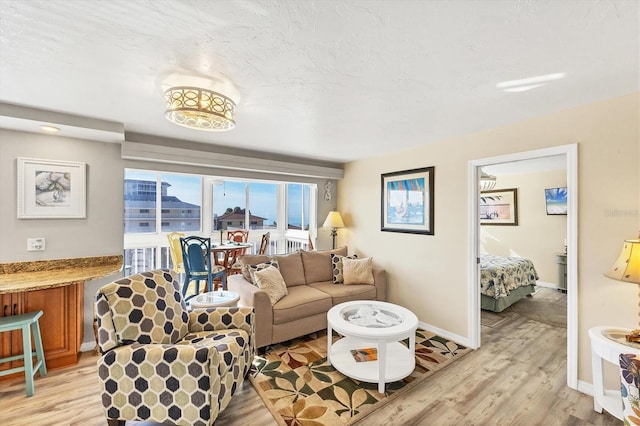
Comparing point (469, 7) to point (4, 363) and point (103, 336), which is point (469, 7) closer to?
point (103, 336)

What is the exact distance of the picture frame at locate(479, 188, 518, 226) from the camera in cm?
581

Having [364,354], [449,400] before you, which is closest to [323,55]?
[364,354]

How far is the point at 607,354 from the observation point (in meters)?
1.82

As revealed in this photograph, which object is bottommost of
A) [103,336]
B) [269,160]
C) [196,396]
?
[196,396]

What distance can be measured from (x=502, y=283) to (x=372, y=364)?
2.81m

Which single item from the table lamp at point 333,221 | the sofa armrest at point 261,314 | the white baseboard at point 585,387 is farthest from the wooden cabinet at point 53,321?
the white baseboard at point 585,387

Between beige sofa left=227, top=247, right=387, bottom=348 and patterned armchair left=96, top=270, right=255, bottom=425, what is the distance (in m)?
0.89

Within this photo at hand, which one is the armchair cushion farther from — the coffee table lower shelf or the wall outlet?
the wall outlet

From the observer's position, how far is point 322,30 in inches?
53.3

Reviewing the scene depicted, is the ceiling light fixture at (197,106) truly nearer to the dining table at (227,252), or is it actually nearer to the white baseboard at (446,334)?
the dining table at (227,252)

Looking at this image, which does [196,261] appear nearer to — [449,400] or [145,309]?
[145,309]

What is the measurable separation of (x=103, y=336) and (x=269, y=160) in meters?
2.90

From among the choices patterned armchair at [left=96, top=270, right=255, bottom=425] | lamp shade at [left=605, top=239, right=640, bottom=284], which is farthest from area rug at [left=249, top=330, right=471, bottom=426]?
Answer: lamp shade at [left=605, top=239, right=640, bottom=284]

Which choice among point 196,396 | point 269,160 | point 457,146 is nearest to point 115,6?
point 196,396
